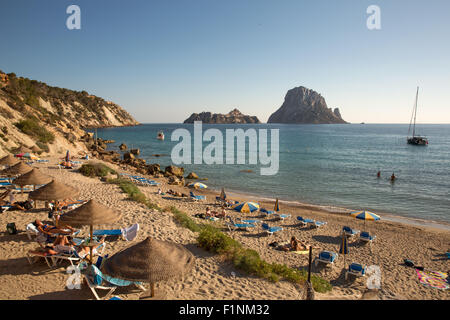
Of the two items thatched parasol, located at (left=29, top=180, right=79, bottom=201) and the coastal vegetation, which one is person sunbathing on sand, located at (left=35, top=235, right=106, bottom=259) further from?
the coastal vegetation

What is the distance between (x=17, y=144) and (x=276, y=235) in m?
26.8

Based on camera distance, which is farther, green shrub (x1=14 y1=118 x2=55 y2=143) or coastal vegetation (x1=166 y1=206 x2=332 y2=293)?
green shrub (x1=14 y1=118 x2=55 y2=143)

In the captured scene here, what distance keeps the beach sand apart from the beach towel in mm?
211

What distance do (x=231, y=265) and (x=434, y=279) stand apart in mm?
8174

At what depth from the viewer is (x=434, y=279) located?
1014 cm

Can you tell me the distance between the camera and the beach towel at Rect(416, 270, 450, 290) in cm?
971

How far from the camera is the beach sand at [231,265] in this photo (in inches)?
263

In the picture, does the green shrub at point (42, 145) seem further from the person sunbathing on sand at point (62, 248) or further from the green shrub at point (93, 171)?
the person sunbathing on sand at point (62, 248)

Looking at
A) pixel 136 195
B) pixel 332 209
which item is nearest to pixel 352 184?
pixel 332 209

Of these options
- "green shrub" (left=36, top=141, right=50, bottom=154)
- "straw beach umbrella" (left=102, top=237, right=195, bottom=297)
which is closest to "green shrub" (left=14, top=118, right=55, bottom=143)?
"green shrub" (left=36, top=141, right=50, bottom=154)

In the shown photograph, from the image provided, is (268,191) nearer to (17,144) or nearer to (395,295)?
(395,295)

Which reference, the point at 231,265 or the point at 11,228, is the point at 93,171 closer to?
the point at 11,228

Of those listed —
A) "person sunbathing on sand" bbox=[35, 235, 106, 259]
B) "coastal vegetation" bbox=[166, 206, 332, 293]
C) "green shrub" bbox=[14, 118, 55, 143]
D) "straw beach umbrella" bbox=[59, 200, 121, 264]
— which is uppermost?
"green shrub" bbox=[14, 118, 55, 143]
